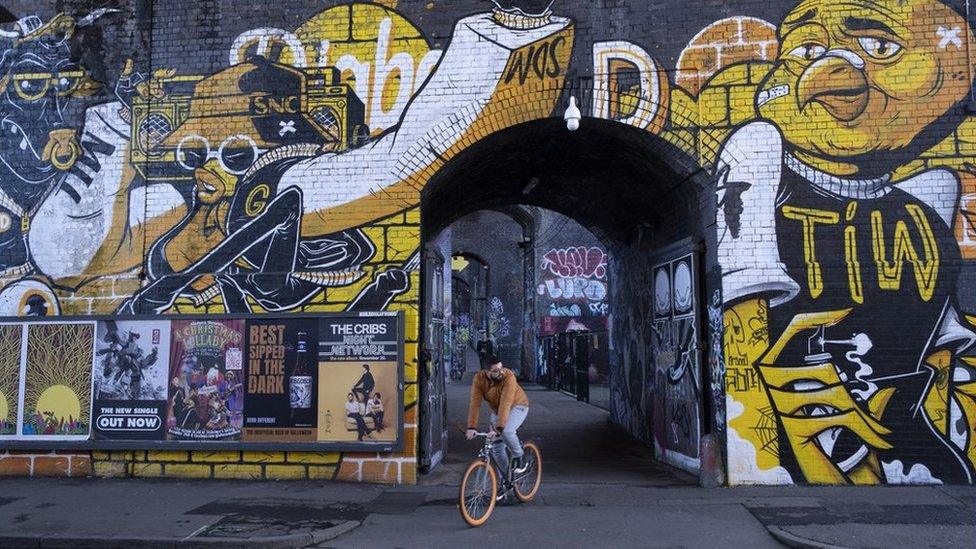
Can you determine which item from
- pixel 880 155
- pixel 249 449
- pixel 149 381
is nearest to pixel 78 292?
pixel 149 381

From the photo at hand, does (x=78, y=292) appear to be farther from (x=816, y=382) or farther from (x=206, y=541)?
(x=816, y=382)

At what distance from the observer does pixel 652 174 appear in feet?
34.9

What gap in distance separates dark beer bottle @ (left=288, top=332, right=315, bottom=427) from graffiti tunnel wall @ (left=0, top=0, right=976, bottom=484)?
40 centimetres

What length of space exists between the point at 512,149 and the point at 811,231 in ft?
13.6

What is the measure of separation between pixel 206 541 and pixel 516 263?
29.0 meters

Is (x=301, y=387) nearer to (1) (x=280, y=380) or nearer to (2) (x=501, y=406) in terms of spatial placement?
(1) (x=280, y=380)

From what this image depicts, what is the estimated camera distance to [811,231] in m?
9.17

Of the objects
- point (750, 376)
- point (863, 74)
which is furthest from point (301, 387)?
point (863, 74)

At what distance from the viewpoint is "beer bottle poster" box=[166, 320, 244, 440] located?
9.48 metres

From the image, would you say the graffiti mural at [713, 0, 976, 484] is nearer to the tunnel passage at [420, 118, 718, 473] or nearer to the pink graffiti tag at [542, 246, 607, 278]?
the tunnel passage at [420, 118, 718, 473]

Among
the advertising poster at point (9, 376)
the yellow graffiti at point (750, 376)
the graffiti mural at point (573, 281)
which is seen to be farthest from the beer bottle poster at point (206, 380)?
the graffiti mural at point (573, 281)

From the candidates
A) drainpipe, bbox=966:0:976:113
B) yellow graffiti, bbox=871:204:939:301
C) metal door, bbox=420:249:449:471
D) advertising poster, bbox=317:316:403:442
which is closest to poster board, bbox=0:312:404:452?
advertising poster, bbox=317:316:403:442

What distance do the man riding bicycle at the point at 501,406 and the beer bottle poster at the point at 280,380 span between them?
2.44 meters

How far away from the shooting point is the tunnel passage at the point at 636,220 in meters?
9.87
